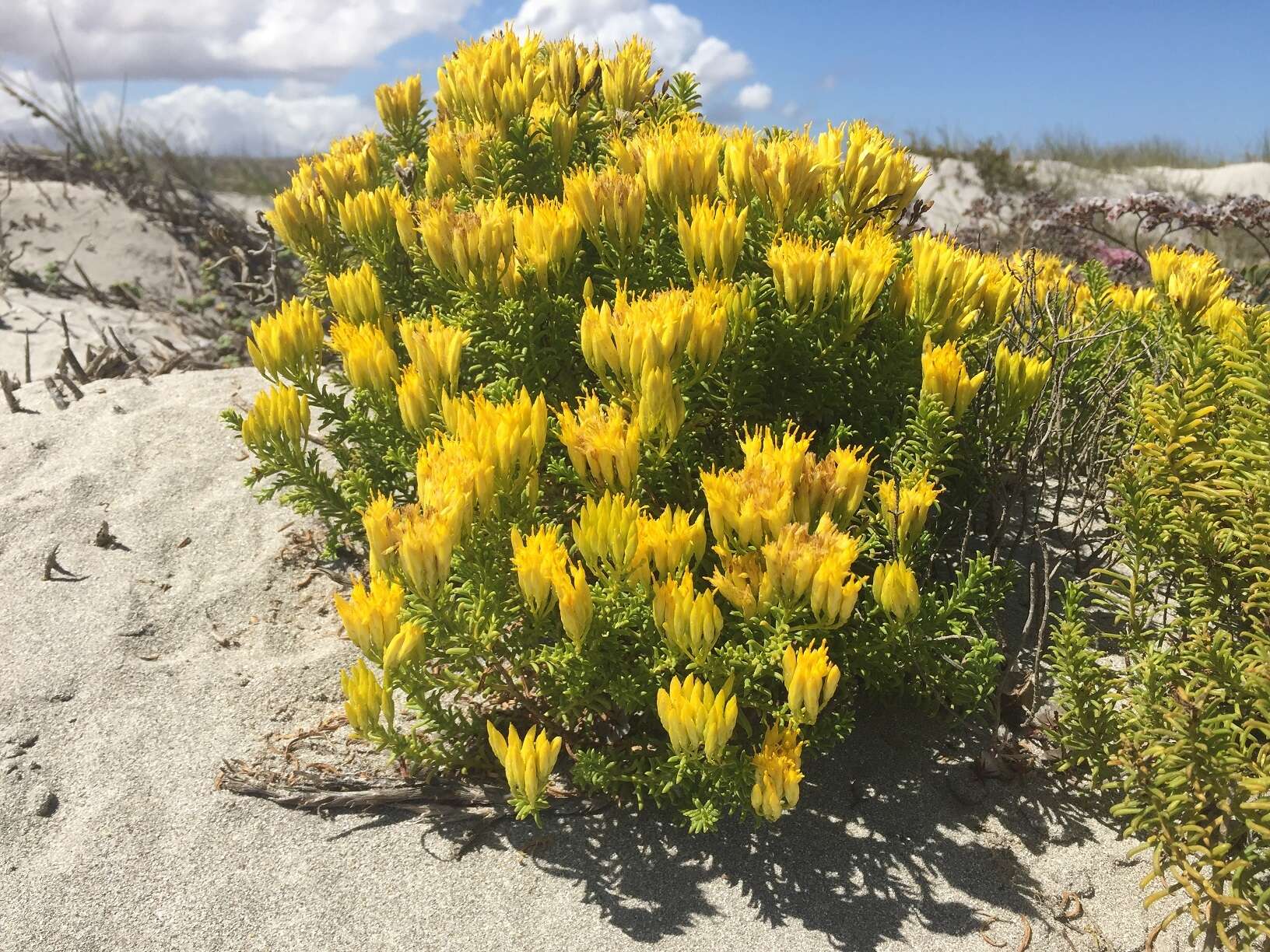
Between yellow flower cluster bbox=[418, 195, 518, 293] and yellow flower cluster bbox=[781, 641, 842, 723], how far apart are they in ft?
4.22

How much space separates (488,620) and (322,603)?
4.24 ft

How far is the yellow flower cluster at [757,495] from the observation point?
1852 mm

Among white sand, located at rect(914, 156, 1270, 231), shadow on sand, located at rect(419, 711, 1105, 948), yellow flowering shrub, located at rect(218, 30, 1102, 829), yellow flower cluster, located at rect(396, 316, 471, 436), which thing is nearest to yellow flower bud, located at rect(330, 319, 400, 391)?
yellow flowering shrub, located at rect(218, 30, 1102, 829)

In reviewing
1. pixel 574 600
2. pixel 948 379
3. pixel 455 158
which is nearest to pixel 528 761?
pixel 574 600

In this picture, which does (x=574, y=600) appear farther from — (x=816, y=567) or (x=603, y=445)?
(x=816, y=567)

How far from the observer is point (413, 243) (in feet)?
9.64

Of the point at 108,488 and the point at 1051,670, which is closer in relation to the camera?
the point at 1051,670

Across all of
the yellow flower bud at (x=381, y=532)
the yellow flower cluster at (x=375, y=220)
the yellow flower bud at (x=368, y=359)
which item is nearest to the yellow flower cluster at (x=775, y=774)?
the yellow flower bud at (x=381, y=532)

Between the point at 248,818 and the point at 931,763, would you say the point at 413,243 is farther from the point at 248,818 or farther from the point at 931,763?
Answer: the point at 931,763

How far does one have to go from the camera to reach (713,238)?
92.0 inches

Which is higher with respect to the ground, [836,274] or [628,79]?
[628,79]

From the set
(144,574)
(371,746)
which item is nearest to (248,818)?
(371,746)

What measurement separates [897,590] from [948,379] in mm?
567

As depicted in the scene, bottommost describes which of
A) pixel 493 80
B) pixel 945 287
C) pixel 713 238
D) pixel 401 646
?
pixel 401 646
